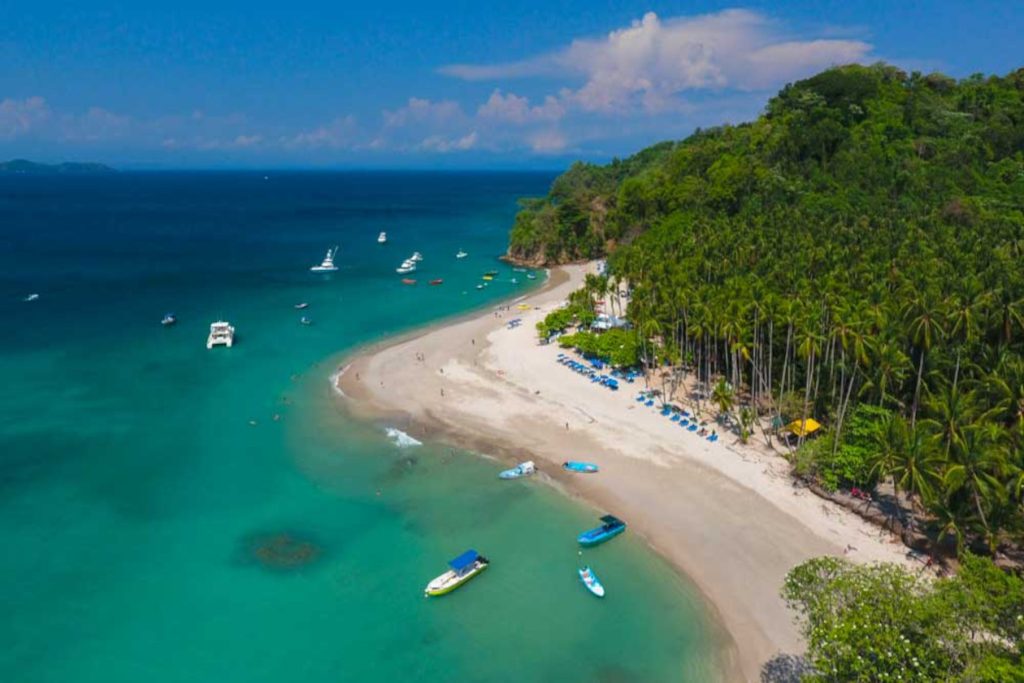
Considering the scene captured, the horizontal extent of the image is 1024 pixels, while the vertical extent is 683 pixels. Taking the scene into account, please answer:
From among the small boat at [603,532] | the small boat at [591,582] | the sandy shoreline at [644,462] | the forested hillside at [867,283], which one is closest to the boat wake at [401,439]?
the sandy shoreline at [644,462]

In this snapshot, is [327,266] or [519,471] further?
[327,266]

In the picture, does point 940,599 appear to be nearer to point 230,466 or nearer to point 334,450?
point 334,450

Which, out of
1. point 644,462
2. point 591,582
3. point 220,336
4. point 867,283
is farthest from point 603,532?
point 220,336

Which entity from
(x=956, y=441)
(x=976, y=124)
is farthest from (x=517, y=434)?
(x=976, y=124)

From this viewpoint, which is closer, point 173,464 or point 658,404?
point 173,464

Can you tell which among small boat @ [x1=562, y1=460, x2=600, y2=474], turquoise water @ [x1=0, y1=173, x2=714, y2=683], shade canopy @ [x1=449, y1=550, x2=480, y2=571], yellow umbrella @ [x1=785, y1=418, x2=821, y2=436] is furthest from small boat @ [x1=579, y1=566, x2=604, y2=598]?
yellow umbrella @ [x1=785, y1=418, x2=821, y2=436]

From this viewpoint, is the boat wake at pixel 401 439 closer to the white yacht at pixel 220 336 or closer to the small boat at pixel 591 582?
the small boat at pixel 591 582

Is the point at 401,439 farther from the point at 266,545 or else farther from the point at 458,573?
the point at 458,573
